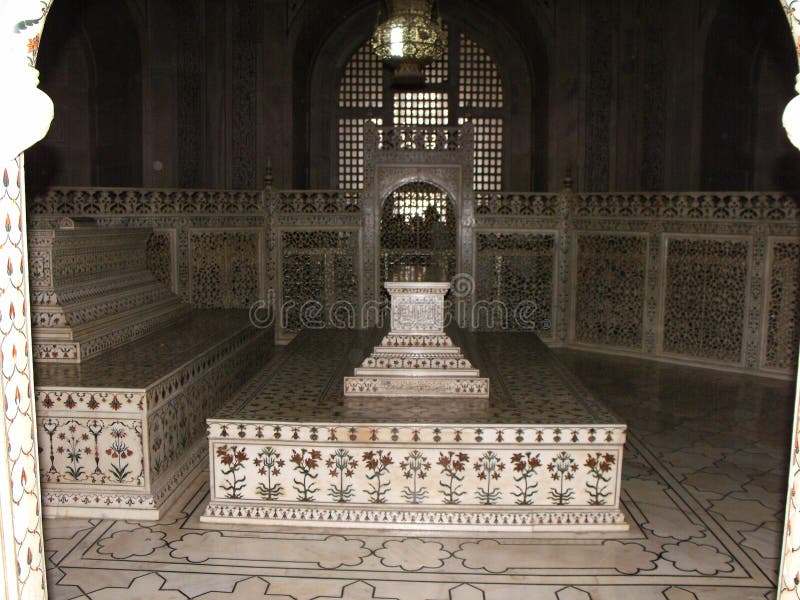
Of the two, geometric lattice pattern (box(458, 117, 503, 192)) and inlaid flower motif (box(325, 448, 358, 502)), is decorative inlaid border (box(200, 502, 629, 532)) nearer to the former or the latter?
inlaid flower motif (box(325, 448, 358, 502))

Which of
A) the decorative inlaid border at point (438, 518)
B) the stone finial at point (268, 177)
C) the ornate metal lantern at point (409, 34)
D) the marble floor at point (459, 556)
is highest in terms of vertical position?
the ornate metal lantern at point (409, 34)

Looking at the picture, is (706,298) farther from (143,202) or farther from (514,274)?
(143,202)

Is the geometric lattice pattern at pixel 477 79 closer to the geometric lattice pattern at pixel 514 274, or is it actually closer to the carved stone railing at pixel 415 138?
the carved stone railing at pixel 415 138

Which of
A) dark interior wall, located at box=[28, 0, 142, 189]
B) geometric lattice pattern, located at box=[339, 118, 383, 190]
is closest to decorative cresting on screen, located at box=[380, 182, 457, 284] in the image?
geometric lattice pattern, located at box=[339, 118, 383, 190]

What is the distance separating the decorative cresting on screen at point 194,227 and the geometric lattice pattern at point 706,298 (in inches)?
173

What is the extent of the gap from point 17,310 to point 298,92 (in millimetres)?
8710

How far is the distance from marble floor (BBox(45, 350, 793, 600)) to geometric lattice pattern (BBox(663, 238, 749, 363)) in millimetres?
2848

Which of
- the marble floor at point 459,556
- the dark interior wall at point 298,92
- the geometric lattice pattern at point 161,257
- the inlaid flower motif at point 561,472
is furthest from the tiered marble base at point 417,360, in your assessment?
the dark interior wall at point 298,92

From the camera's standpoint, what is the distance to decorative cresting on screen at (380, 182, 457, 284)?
27.2 feet

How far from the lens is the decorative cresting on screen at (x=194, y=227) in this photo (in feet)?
25.3

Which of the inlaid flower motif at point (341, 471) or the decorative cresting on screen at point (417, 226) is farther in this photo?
the decorative cresting on screen at point (417, 226)

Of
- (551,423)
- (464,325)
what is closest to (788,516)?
(551,423)

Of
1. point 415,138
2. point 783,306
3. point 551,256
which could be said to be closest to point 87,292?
point 415,138

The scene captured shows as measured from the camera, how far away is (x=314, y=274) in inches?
328
